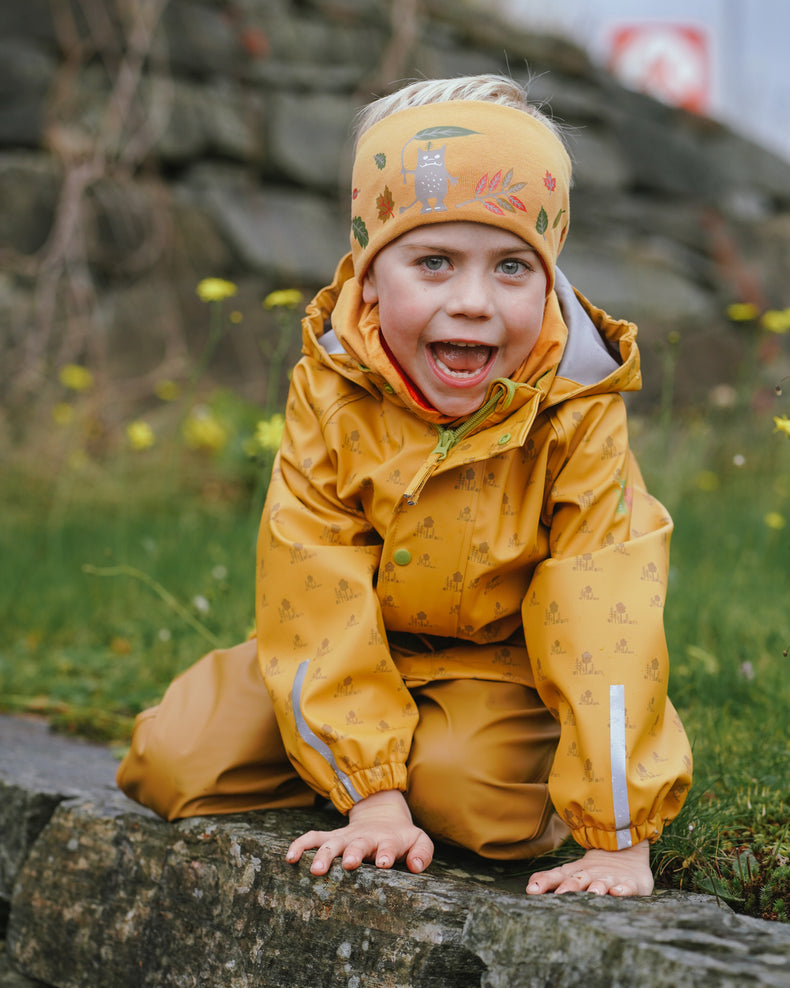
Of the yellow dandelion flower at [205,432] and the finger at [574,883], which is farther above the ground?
the finger at [574,883]

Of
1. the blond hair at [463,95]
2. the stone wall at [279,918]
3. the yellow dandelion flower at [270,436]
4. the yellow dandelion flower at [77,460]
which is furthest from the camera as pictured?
the yellow dandelion flower at [77,460]

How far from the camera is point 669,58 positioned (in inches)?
396

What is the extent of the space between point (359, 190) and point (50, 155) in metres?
4.60

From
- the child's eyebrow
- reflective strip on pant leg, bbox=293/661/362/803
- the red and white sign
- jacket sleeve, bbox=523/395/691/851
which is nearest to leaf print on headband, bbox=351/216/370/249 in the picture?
the child's eyebrow

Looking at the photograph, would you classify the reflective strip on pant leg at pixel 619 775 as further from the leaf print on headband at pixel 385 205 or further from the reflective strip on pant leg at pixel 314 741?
the leaf print on headband at pixel 385 205

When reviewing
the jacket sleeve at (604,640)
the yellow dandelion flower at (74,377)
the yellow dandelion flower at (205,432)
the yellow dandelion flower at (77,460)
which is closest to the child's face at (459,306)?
the jacket sleeve at (604,640)

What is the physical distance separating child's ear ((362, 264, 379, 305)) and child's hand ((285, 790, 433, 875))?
86 centimetres

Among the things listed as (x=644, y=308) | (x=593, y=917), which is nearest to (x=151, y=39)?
(x=644, y=308)

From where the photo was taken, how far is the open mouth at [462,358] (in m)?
1.88

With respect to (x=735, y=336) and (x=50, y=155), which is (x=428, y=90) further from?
(x=735, y=336)

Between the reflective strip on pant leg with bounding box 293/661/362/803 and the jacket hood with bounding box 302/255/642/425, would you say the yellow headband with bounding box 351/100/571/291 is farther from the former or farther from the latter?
the reflective strip on pant leg with bounding box 293/661/362/803

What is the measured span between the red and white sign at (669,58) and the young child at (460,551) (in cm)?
853

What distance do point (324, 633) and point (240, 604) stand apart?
158 centimetres

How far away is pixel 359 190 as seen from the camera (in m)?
1.96
